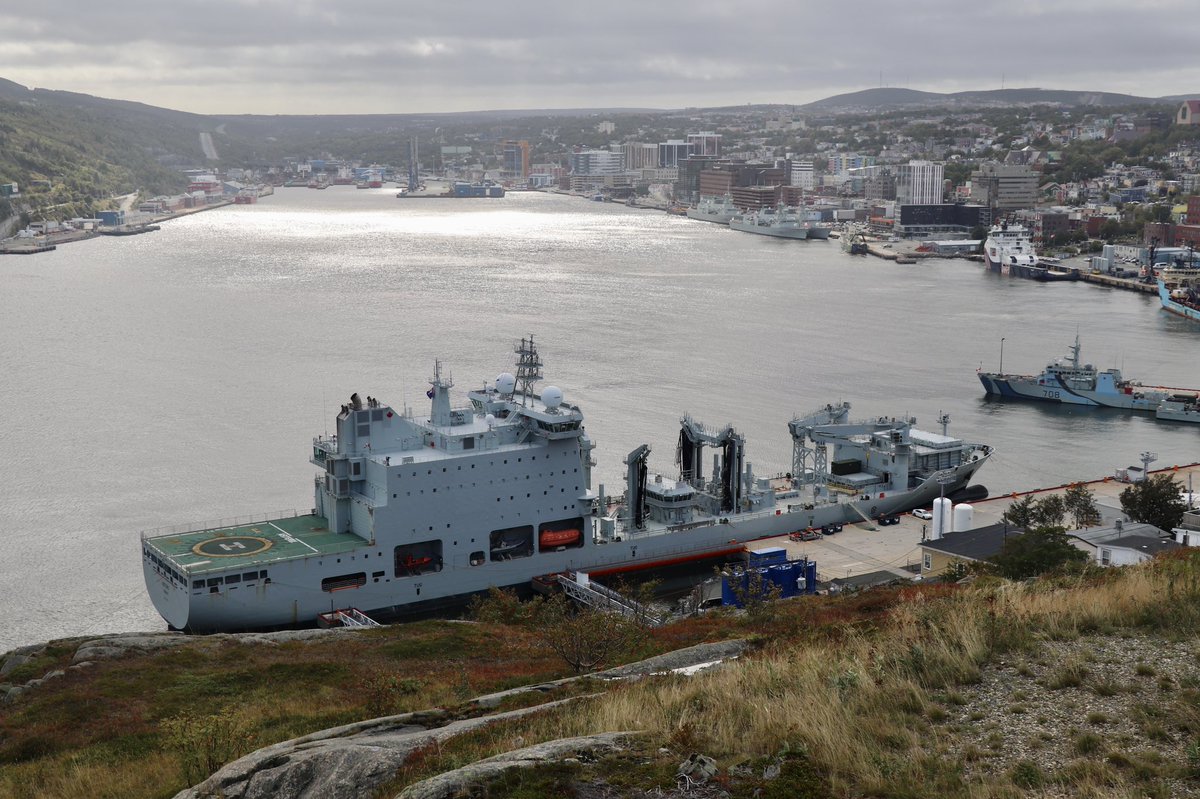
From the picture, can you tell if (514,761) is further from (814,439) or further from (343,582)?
(814,439)

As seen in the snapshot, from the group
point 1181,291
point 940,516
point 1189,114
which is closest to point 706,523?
point 940,516

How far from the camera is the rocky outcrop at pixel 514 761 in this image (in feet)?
18.7

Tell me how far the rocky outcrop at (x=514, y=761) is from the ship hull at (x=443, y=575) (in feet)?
43.4

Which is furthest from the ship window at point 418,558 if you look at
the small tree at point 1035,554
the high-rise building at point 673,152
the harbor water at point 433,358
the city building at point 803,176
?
the high-rise building at point 673,152

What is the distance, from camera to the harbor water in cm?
2506

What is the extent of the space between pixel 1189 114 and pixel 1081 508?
135 m

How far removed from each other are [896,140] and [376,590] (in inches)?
6398

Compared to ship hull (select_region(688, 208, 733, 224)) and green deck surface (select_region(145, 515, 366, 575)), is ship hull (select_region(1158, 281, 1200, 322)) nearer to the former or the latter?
green deck surface (select_region(145, 515, 366, 575))

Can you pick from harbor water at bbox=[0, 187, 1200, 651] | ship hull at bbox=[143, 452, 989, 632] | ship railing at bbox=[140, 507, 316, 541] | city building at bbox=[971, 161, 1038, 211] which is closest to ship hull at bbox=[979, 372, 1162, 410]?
harbor water at bbox=[0, 187, 1200, 651]

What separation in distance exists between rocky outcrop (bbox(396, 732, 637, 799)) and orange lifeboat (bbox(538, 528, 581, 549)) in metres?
14.7

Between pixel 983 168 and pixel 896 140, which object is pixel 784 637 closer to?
pixel 983 168

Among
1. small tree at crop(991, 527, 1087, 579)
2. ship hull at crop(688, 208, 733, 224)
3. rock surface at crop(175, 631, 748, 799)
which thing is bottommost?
small tree at crop(991, 527, 1087, 579)

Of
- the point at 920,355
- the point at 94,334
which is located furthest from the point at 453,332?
the point at 920,355

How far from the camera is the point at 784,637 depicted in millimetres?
9727
